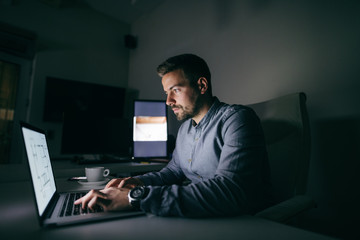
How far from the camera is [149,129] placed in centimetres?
196

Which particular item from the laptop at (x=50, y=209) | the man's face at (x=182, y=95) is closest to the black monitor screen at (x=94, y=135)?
the man's face at (x=182, y=95)

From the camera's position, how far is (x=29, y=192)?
33.3 inches

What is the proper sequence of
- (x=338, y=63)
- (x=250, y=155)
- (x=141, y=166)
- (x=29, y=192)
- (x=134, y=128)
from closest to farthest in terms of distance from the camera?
(x=250, y=155) → (x=29, y=192) → (x=338, y=63) → (x=141, y=166) → (x=134, y=128)

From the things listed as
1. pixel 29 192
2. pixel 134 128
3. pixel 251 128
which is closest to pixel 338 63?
pixel 251 128

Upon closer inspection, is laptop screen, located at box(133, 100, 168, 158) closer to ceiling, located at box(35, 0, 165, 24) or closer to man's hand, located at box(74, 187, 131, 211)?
man's hand, located at box(74, 187, 131, 211)

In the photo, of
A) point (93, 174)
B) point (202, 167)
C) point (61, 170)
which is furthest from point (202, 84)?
point (61, 170)

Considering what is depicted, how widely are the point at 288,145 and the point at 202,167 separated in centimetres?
40

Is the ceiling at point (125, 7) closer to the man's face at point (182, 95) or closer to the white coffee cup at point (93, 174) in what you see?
the man's face at point (182, 95)

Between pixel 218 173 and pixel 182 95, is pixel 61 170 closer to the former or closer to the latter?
pixel 182 95

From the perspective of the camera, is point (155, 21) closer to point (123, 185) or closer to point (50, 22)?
point (50, 22)

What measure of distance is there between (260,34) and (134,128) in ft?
4.34

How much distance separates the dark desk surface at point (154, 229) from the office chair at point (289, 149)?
328 millimetres

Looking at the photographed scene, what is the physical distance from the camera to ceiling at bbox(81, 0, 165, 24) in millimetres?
2986

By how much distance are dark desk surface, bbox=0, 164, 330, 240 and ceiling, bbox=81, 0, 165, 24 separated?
2993 mm
